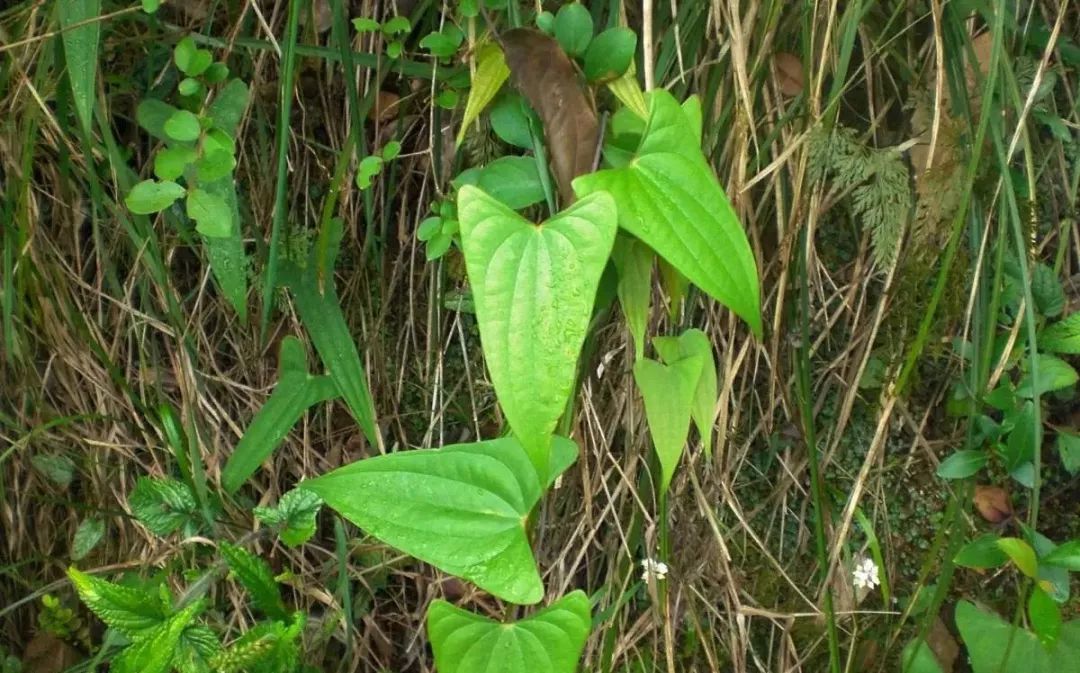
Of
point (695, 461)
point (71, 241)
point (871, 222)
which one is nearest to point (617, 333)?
point (695, 461)

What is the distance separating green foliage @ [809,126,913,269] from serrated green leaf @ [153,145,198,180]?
588 mm

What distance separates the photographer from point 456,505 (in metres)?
0.76

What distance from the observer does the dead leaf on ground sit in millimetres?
945

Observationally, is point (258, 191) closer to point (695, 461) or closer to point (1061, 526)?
point (695, 461)

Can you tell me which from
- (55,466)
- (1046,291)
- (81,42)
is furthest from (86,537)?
(1046,291)

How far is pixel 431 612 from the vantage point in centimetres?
76

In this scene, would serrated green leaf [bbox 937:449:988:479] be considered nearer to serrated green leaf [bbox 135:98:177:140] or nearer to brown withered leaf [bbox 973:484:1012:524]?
brown withered leaf [bbox 973:484:1012:524]

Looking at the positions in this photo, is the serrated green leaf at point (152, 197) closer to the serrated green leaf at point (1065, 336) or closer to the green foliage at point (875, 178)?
the green foliage at point (875, 178)

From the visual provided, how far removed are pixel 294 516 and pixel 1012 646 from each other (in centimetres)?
71

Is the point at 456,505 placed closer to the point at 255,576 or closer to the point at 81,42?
the point at 255,576

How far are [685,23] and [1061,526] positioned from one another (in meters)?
0.70

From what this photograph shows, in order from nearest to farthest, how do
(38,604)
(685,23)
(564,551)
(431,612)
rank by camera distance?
(431,612), (685,23), (564,551), (38,604)

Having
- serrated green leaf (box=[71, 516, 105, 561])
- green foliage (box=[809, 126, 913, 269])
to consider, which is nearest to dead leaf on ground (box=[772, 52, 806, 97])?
green foliage (box=[809, 126, 913, 269])

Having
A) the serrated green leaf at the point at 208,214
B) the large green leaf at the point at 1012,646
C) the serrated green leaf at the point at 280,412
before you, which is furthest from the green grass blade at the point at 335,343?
the large green leaf at the point at 1012,646
